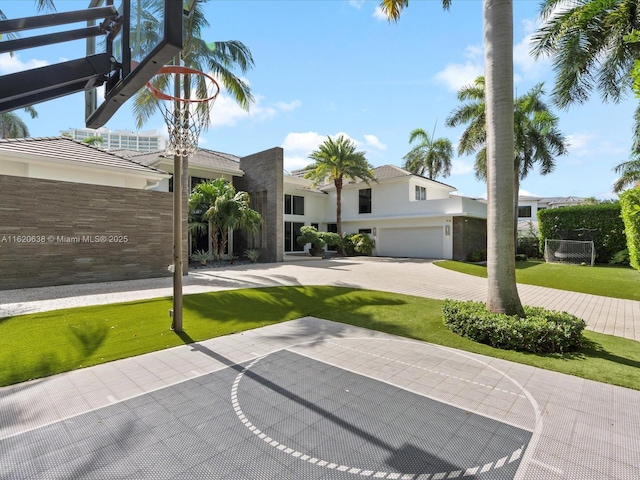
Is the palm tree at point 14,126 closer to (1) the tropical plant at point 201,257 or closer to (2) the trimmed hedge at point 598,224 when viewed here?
(1) the tropical plant at point 201,257

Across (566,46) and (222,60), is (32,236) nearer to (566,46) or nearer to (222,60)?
(222,60)

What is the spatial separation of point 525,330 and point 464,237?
19.4m

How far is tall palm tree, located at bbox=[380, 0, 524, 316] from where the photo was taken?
6.37m

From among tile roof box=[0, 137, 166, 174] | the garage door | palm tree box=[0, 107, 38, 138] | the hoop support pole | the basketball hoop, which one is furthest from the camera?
palm tree box=[0, 107, 38, 138]

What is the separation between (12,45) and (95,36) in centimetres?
122

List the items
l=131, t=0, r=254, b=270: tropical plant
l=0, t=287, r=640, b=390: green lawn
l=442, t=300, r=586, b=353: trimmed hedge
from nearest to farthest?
l=0, t=287, r=640, b=390: green lawn → l=442, t=300, r=586, b=353: trimmed hedge → l=131, t=0, r=254, b=270: tropical plant

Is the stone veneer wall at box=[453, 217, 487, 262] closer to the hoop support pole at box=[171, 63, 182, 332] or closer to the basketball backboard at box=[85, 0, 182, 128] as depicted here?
the hoop support pole at box=[171, 63, 182, 332]

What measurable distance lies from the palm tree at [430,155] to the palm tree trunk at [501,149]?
101ft

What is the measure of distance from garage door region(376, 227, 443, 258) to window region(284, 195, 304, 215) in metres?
7.25

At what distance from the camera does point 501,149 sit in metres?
6.41

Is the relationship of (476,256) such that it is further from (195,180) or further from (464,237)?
(195,180)

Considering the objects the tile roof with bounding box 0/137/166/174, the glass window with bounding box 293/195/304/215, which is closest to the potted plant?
the glass window with bounding box 293/195/304/215

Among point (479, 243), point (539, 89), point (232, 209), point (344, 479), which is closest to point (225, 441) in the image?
point (344, 479)

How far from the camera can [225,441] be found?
3182 mm
